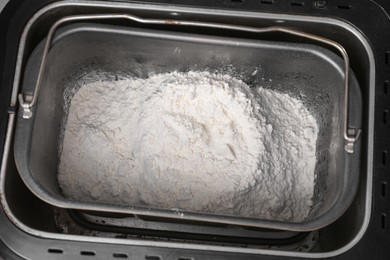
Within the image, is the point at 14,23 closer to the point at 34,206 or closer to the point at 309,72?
the point at 34,206

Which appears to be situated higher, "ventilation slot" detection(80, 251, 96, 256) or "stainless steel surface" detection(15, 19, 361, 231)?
"stainless steel surface" detection(15, 19, 361, 231)

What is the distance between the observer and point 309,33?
2.91ft

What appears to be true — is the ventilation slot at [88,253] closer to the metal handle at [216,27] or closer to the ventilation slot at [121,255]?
the ventilation slot at [121,255]

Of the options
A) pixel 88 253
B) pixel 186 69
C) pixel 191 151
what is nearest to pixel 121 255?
pixel 88 253

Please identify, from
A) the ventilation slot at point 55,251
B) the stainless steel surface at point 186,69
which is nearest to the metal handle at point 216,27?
the stainless steel surface at point 186,69

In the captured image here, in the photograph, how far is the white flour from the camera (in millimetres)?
878

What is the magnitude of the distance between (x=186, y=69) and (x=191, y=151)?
0.15 metres

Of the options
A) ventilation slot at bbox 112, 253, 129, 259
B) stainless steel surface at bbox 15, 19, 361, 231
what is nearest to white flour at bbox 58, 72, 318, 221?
stainless steel surface at bbox 15, 19, 361, 231

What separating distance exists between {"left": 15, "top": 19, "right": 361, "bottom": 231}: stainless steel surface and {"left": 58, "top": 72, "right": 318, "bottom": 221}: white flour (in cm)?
3

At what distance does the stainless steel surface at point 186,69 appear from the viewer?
769 mm

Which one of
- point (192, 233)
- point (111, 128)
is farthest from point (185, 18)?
point (192, 233)

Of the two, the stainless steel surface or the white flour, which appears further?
the white flour

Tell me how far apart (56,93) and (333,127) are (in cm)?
47

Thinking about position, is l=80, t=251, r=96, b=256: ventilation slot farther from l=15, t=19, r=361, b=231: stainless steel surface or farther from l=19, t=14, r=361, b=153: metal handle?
A: l=19, t=14, r=361, b=153: metal handle
